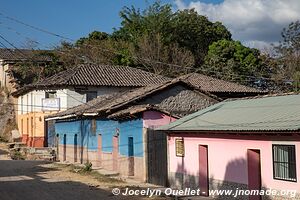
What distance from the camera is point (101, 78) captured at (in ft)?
139

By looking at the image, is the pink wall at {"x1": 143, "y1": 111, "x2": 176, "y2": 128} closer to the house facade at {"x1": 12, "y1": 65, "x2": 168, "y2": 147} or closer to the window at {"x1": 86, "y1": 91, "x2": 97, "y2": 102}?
the house facade at {"x1": 12, "y1": 65, "x2": 168, "y2": 147}

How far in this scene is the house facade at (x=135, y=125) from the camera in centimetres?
2243

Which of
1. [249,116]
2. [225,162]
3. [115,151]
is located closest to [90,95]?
[115,151]

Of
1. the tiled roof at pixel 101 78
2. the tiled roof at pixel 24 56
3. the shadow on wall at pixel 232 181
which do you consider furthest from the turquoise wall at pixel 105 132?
the tiled roof at pixel 24 56

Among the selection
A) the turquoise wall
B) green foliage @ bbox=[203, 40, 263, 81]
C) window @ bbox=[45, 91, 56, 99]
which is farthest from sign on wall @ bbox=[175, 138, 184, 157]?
green foliage @ bbox=[203, 40, 263, 81]

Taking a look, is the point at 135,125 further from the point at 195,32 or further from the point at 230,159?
the point at 195,32

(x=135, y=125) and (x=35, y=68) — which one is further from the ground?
(x=35, y=68)

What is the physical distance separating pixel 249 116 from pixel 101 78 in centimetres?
2718

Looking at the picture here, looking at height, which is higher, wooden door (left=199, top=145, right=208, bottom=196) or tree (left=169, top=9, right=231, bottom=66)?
tree (left=169, top=9, right=231, bottom=66)

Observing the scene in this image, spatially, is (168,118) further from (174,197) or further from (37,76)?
(37,76)

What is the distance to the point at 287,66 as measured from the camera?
4597 centimetres

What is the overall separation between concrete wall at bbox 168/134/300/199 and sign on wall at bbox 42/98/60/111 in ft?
77.5

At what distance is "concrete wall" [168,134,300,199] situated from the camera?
14.1 metres

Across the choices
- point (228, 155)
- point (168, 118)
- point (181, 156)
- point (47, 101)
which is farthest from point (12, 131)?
point (228, 155)
